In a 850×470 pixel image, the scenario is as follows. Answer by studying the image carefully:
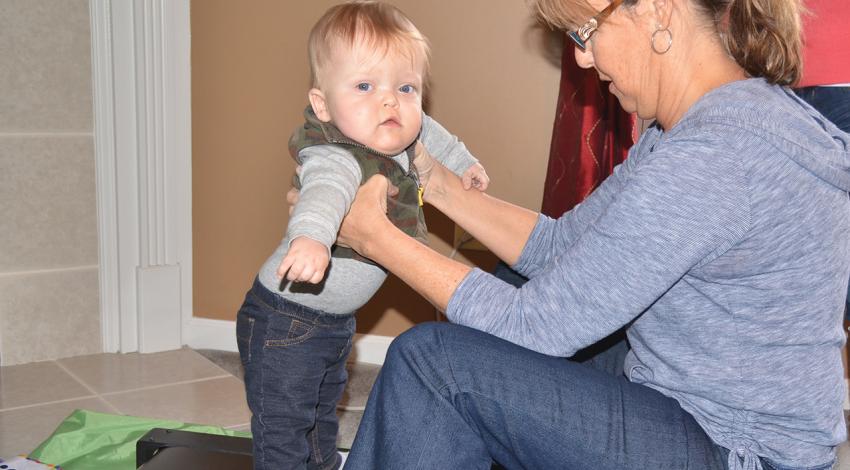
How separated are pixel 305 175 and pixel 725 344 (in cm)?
66

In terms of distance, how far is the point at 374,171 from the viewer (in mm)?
1443

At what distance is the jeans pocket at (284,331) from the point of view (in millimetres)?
1466

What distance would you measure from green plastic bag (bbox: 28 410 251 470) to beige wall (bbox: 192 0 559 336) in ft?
2.14

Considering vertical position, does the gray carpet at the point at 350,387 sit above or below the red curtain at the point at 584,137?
below

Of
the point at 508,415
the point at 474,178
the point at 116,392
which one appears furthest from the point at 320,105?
the point at 116,392

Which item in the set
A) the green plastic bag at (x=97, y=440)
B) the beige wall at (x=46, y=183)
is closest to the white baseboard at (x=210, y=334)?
the beige wall at (x=46, y=183)

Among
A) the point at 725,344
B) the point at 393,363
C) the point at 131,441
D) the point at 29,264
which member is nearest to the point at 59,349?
the point at 29,264

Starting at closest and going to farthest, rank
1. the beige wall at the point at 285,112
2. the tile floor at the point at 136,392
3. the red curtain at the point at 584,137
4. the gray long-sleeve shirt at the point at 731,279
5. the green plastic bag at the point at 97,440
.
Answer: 1. the gray long-sleeve shirt at the point at 731,279
2. the green plastic bag at the point at 97,440
3. the red curtain at the point at 584,137
4. the tile floor at the point at 136,392
5. the beige wall at the point at 285,112

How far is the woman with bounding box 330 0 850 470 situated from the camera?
107cm

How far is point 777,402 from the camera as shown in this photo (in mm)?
1114

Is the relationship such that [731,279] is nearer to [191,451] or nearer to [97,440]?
[191,451]

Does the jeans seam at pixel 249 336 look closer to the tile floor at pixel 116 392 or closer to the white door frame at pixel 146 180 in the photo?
the tile floor at pixel 116 392

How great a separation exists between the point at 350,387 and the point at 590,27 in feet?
4.99

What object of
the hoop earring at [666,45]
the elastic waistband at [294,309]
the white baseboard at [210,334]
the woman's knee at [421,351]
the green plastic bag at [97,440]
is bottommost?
the white baseboard at [210,334]
